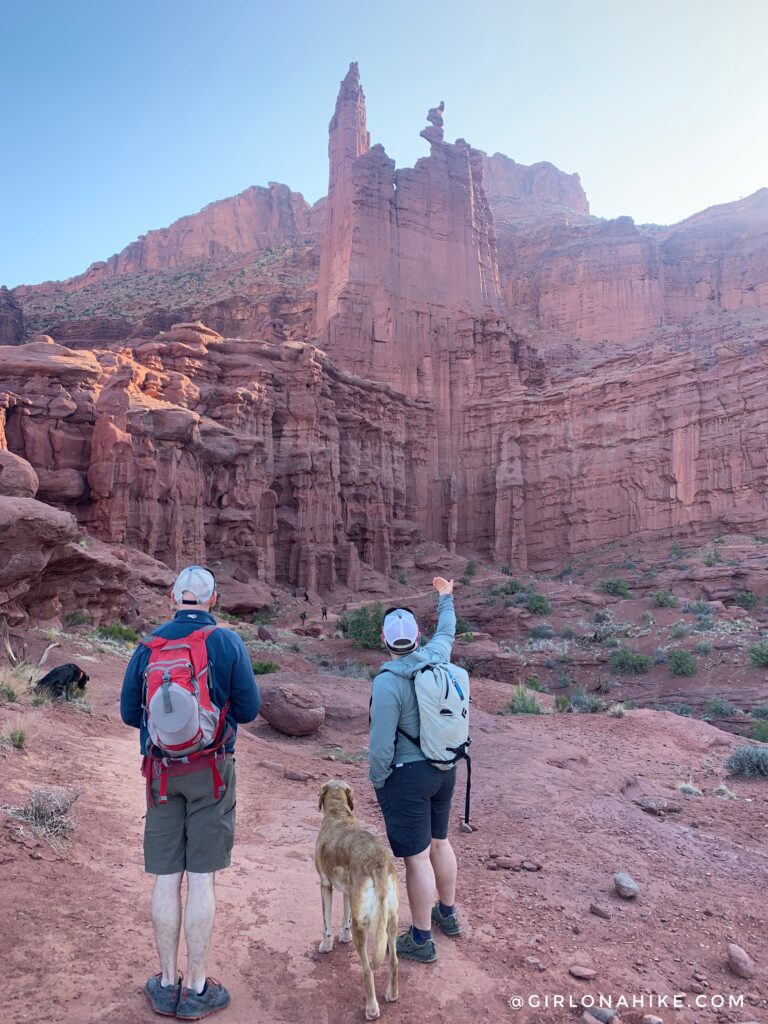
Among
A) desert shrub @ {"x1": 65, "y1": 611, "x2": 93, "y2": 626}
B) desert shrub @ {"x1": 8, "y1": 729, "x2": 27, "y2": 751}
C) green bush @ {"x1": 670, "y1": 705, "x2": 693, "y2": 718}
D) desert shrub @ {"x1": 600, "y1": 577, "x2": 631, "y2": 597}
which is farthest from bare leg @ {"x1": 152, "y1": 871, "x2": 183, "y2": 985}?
desert shrub @ {"x1": 600, "y1": 577, "x2": 631, "y2": 597}

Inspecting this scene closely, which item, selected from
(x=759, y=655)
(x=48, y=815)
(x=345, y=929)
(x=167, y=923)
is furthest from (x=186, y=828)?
(x=759, y=655)

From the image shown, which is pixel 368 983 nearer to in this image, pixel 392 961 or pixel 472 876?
pixel 392 961

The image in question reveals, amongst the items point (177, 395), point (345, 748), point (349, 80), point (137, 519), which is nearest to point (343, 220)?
point (349, 80)

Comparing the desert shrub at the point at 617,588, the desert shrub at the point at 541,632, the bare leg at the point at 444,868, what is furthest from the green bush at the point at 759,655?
the bare leg at the point at 444,868

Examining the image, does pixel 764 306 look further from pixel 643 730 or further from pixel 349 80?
pixel 643 730

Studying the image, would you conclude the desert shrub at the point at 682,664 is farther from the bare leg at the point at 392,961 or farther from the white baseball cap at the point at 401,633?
the bare leg at the point at 392,961

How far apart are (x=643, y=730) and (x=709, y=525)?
30108mm

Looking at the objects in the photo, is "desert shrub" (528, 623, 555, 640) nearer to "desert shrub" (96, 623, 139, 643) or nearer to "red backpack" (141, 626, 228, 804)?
"desert shrub" (96, 623, 139, 643)

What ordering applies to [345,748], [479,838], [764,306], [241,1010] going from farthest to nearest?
1. [764,306]
2. [345,748]
3. [479,838]
4. [241,1010]

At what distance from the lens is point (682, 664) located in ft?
58.4

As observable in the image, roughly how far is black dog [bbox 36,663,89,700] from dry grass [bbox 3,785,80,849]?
146 inches

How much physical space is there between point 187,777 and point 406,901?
1.99m

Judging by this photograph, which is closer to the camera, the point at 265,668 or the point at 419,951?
the point at 419,951

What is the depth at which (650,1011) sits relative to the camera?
9.92 feet
